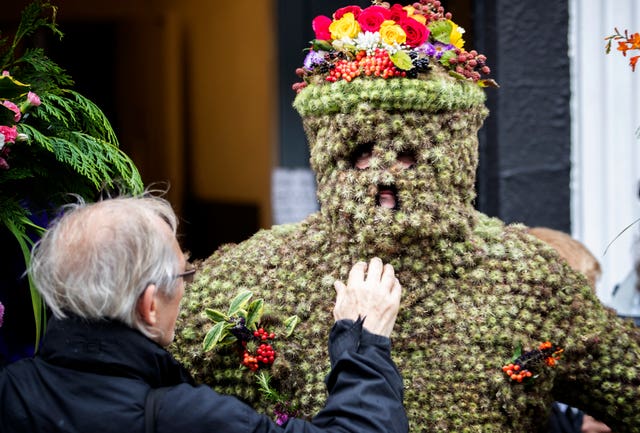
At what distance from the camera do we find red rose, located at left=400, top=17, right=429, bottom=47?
205 centimetres

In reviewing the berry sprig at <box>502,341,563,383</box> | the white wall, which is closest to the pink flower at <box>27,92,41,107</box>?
the berry sprig at <box>502,341,563,383</box>

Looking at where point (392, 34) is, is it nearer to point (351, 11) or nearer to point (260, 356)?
point (351, 11)

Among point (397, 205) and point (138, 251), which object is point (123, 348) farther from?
point (397, 205)

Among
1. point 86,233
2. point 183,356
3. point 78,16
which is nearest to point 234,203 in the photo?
point 78,16

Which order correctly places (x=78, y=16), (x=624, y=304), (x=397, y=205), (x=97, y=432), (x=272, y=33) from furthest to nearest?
(x=78, y=16) < (x=272, y=33) < (x=624, y=304) < (x=397, y=205) < (x=97, y=432)

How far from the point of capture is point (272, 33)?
502 cm

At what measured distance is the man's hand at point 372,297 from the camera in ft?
6.03

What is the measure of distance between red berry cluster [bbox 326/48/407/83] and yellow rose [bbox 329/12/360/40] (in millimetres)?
65

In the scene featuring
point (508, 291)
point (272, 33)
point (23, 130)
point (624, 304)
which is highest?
point (272, 33)

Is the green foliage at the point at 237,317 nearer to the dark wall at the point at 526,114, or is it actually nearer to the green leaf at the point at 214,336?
the green leaf at the point at 214,336

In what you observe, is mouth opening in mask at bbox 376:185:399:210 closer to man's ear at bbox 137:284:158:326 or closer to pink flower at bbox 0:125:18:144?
man's ear at bbox 137:284:158:326

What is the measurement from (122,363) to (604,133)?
9.90ft

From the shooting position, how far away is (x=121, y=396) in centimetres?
158

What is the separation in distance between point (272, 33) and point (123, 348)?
3657 millimetres
